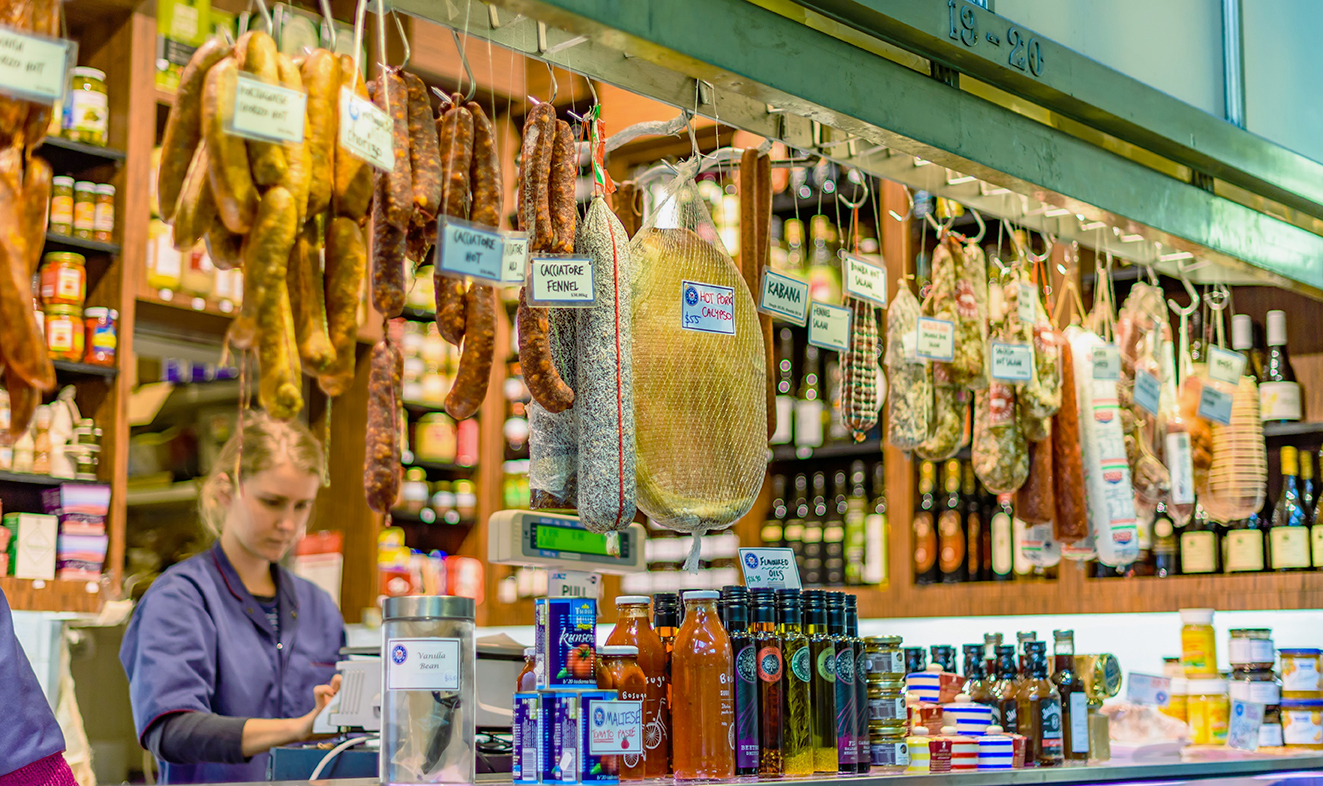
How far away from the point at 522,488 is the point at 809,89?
4042 mm

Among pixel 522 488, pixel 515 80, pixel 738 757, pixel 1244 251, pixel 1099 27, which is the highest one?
pixel 515 80

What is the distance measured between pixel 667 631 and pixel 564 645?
10.4 inches

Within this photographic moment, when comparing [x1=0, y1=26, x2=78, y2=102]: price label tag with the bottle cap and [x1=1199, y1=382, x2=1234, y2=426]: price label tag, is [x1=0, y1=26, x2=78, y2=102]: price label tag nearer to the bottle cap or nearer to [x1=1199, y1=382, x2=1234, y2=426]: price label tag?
[x1=1199, y1=382, x2=1234, y2=426]: price label tag

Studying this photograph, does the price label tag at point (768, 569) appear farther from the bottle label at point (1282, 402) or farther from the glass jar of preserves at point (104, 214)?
the glass jar of preserves at point (104, 214)

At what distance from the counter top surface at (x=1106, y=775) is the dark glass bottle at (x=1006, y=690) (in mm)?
190

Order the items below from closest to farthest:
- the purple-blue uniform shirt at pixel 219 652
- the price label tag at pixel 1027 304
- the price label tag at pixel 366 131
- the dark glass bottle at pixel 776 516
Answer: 1. the price label tag at pixel 366 131
2. the price label tag at pixel 1027 304
3. the purple-blue uniform shirt at pixel 219 652
4. the dark glass bottle at pixel 776 516

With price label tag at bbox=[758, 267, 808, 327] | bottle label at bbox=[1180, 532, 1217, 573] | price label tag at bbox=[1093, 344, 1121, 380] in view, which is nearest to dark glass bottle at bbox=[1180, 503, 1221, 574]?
bottle label at bbox=[1180, 532, 1217, 573]

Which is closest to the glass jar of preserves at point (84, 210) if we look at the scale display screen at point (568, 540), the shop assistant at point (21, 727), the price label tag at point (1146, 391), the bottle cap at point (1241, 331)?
the shop assistant at point (21, 727)

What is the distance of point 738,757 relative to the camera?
89.5 inches

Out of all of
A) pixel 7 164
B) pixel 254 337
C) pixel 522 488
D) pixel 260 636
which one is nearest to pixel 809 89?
pixel 254 337

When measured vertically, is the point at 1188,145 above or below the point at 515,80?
below

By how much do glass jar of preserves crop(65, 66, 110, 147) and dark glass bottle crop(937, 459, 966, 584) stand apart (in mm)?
3401

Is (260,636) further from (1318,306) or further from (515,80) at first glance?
(1318,306)

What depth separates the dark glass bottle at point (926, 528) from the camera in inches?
205
